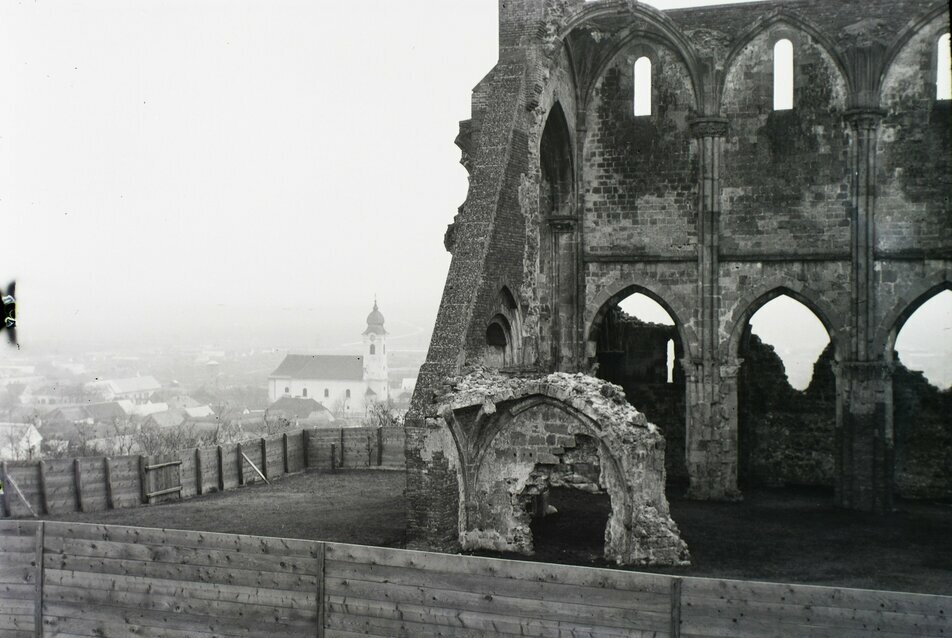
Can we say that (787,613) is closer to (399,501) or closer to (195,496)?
(399,501)

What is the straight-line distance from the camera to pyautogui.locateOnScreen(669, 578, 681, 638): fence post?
8430mm

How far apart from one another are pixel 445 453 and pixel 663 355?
10153 millimetres

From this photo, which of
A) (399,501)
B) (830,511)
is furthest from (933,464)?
(399,501)

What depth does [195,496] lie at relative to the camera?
21.0 metres

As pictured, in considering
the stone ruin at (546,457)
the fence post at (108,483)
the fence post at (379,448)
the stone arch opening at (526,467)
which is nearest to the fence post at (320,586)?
the stone ruin at (546,457)

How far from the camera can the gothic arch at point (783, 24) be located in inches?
758

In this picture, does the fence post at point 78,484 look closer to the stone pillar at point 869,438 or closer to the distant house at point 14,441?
the stone pillar at point 869,438

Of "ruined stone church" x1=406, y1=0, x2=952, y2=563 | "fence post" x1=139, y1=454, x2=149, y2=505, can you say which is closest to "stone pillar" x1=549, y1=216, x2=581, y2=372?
"ruined stone church" x1=406, y1=0, x2=952, y2=563

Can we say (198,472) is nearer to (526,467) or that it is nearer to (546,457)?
(526,467)

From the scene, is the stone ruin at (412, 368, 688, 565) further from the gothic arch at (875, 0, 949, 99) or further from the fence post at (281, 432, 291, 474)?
the fence post at (281, 432, 291, 474)

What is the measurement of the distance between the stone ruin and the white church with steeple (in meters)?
77.9

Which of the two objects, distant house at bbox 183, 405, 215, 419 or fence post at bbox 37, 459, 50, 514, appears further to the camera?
distant house at bbox 183, 405, 215, 419

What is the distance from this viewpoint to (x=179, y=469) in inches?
819

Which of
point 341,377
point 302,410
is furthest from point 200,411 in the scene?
point 341,377
